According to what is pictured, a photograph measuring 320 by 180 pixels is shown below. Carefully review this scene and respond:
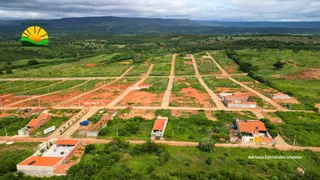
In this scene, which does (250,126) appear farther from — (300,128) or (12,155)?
(12,155)

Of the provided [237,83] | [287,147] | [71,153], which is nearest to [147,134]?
[71,153]

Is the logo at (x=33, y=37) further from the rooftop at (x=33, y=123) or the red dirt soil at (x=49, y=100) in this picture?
the red dirt soil at (x=49, y=100)

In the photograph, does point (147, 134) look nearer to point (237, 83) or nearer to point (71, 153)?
point (71, 153)

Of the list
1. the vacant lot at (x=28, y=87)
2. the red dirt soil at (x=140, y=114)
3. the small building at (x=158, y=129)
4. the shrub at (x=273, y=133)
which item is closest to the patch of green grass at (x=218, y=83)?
the red dirt soil at (x=140, y=114)

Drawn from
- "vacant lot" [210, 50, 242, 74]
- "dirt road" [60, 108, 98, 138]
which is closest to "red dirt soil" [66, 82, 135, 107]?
"dirt road" [60, 108, 98, 138]

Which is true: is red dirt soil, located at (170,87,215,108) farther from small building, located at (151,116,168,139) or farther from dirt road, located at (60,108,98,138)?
dirt road, located at (60,108,98,138)

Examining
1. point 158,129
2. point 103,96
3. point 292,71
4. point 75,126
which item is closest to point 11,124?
point 75,126
